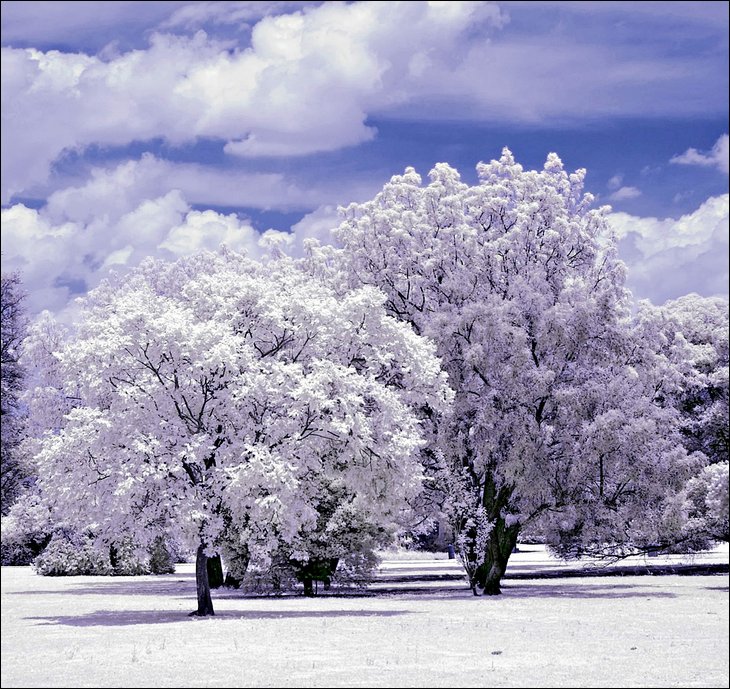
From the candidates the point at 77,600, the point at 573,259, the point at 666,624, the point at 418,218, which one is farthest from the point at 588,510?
the point at 77,600

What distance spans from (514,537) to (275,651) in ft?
68.6

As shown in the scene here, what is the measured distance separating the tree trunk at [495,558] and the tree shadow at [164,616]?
28.9ft

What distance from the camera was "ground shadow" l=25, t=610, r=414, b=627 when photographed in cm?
2522

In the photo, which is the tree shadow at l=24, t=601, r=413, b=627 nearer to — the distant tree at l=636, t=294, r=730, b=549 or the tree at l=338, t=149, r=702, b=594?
the tree at l=338, t=149, r=702, b=594

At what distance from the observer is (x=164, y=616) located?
26859mm

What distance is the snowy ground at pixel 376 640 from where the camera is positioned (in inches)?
579

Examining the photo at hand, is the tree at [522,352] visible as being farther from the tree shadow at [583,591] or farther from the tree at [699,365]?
Result: the tree at [699,365]

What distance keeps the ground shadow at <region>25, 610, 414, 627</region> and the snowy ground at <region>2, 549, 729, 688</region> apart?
5cm

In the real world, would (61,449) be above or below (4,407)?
above

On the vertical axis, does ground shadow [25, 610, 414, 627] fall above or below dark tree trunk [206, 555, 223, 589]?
above

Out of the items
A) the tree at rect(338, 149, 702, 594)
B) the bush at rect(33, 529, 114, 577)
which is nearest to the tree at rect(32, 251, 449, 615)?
the tree at rect(338, 149, 702, 594)

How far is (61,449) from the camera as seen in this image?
25297 mm

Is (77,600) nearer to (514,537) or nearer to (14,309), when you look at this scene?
(514,537)

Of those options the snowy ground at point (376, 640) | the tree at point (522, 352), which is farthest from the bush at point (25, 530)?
the tree at point (522, 352)
